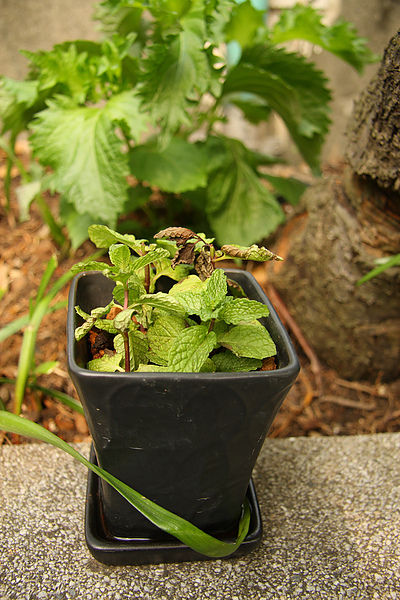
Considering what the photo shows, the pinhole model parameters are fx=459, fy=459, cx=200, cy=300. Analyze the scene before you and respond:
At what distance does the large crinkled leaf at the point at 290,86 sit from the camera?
5.06 feet

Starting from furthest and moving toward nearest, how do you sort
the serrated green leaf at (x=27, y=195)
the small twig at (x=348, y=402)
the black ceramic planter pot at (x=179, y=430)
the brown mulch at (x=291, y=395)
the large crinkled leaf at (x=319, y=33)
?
the serrated green leaf at (x=27, y=195) → the large crinkled leaf at (x=319, y=33) → the small twig at (x=348, y=402) → the brown mulch at (x=291, y=395) → the black ceramic planter pot at (x=179, y=430)

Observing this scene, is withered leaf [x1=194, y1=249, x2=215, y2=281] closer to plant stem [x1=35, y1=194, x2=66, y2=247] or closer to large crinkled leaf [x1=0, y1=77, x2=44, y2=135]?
large crinkled leaf [x1=0, y1=77, x2=44, y2=135]

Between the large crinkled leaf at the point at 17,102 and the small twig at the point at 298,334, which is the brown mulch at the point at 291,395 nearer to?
the small twig at the point at 298,334

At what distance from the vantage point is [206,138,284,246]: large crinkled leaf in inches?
63.4

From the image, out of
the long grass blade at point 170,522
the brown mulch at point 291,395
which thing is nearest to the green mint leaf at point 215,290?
the long grass blade at point 170,522

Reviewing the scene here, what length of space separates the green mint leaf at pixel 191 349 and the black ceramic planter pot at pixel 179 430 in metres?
0.05

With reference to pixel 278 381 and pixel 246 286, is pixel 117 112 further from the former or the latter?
pixel 278 381

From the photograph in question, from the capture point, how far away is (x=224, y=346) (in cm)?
72

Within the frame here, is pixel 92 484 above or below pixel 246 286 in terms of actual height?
below

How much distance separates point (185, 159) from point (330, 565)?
1.21 m

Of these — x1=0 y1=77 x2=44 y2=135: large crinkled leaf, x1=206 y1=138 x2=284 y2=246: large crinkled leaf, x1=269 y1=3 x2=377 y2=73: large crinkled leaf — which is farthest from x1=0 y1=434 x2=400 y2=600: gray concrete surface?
x1=269 y1=3 x2=377 y2=73: large crinkled leaf

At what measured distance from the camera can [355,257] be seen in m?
1.30

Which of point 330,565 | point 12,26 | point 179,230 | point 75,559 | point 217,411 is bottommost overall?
point 75,559

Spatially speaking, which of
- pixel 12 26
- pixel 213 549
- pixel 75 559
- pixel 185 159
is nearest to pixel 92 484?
pixel 75 559
